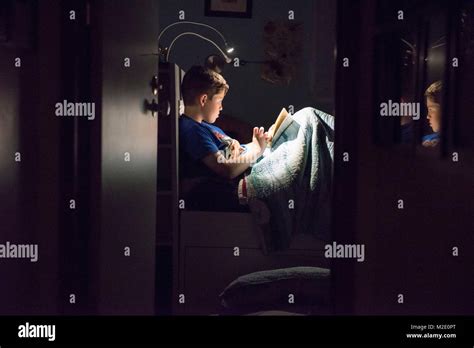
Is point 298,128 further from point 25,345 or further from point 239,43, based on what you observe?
point 25,345

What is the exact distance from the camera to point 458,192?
57.3 inches

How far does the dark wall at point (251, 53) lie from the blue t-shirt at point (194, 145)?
0.29 m

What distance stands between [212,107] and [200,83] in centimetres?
13

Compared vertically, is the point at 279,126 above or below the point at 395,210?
above

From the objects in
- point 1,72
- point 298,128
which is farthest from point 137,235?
point 298,128

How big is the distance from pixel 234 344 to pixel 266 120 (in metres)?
1.52

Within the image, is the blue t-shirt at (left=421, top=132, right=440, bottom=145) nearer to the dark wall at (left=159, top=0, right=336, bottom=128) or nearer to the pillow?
the pillow

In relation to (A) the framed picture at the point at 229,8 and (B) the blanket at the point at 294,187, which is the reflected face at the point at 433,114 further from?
(A) the framed picture at the point at 229,8

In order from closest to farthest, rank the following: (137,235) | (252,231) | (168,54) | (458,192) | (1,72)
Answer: (1,72), (458,192), (137,235), (252,231), (168,54)

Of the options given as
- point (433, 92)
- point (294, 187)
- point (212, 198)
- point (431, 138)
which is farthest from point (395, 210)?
point (212, 198)

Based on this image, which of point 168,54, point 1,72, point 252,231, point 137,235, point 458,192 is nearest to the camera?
point 1,72

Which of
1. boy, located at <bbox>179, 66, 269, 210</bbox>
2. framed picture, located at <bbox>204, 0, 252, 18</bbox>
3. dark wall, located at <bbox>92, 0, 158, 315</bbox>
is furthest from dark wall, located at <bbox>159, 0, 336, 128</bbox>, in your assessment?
dark wall, located at <bbox>92, 0, 158, 315</bbox>

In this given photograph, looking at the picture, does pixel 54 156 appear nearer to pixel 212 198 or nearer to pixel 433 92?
pixel 433 92

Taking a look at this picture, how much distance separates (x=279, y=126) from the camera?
2.69 metres
